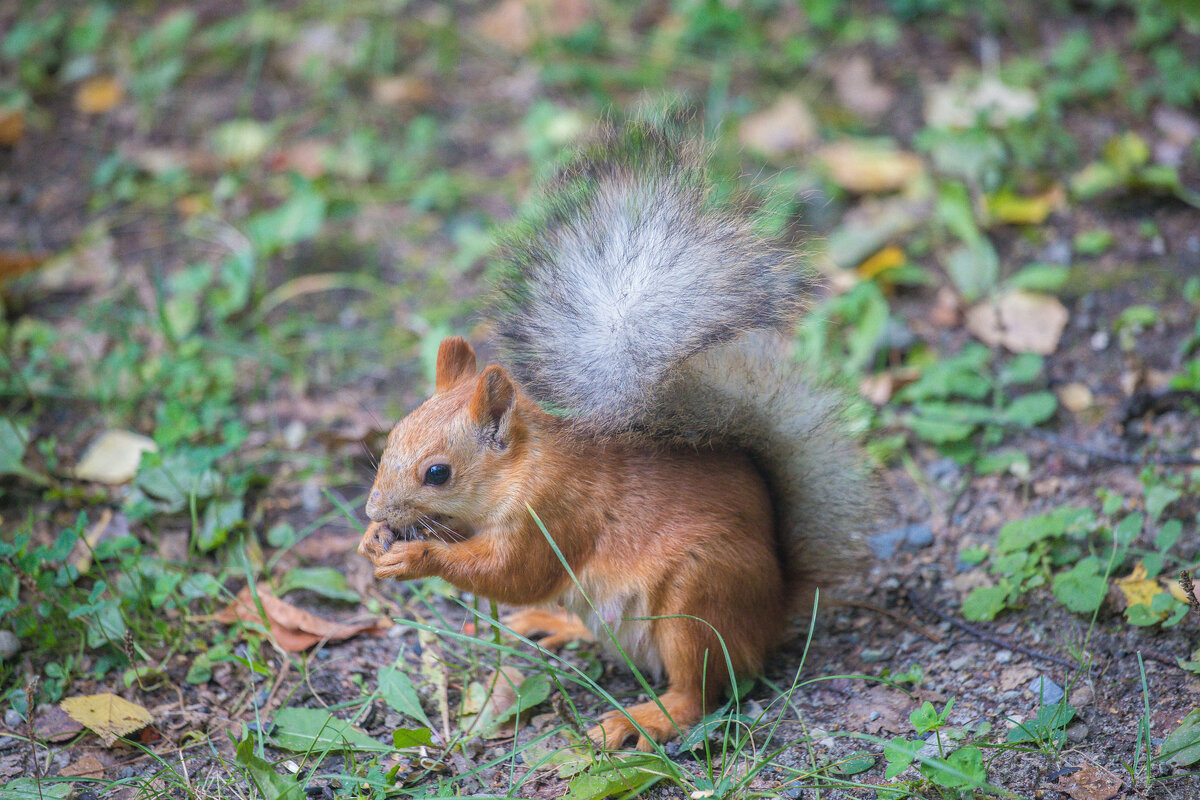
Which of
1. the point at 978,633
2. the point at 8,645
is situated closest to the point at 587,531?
the point at 978,633

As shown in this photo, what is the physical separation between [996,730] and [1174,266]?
1651 millimetres

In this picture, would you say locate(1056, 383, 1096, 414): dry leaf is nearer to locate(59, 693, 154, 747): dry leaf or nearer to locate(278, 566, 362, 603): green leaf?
locate(278, 566, 362, 603): green leaf

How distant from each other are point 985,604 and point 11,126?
3.72 m

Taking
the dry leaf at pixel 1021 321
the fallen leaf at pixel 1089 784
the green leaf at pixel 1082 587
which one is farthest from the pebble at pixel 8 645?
the dry leaf at pixel 1021 321

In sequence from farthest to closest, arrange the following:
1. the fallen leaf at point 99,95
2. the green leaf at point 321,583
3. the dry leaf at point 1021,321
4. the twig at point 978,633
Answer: the fallen leaf at point 99,95 → the dry leaf at point 1021,321 → the green leaf at point 321,583 → the twig at point 978,633

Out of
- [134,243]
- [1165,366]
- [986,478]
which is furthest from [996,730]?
[134,243]

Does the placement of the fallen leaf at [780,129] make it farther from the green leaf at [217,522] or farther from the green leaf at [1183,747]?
the green leaf at [1183,747]

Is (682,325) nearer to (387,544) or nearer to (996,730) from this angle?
(387,544)

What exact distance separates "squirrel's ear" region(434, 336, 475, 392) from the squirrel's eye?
20 centimetres

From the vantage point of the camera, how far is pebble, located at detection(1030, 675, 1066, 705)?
171 cm

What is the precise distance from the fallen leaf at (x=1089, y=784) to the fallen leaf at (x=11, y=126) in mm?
3955

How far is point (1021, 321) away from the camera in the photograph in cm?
266

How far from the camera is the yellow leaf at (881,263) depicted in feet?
9.53

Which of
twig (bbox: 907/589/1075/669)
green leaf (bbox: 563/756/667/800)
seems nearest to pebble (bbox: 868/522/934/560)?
twig (bbox: 907/589/1075/669)
